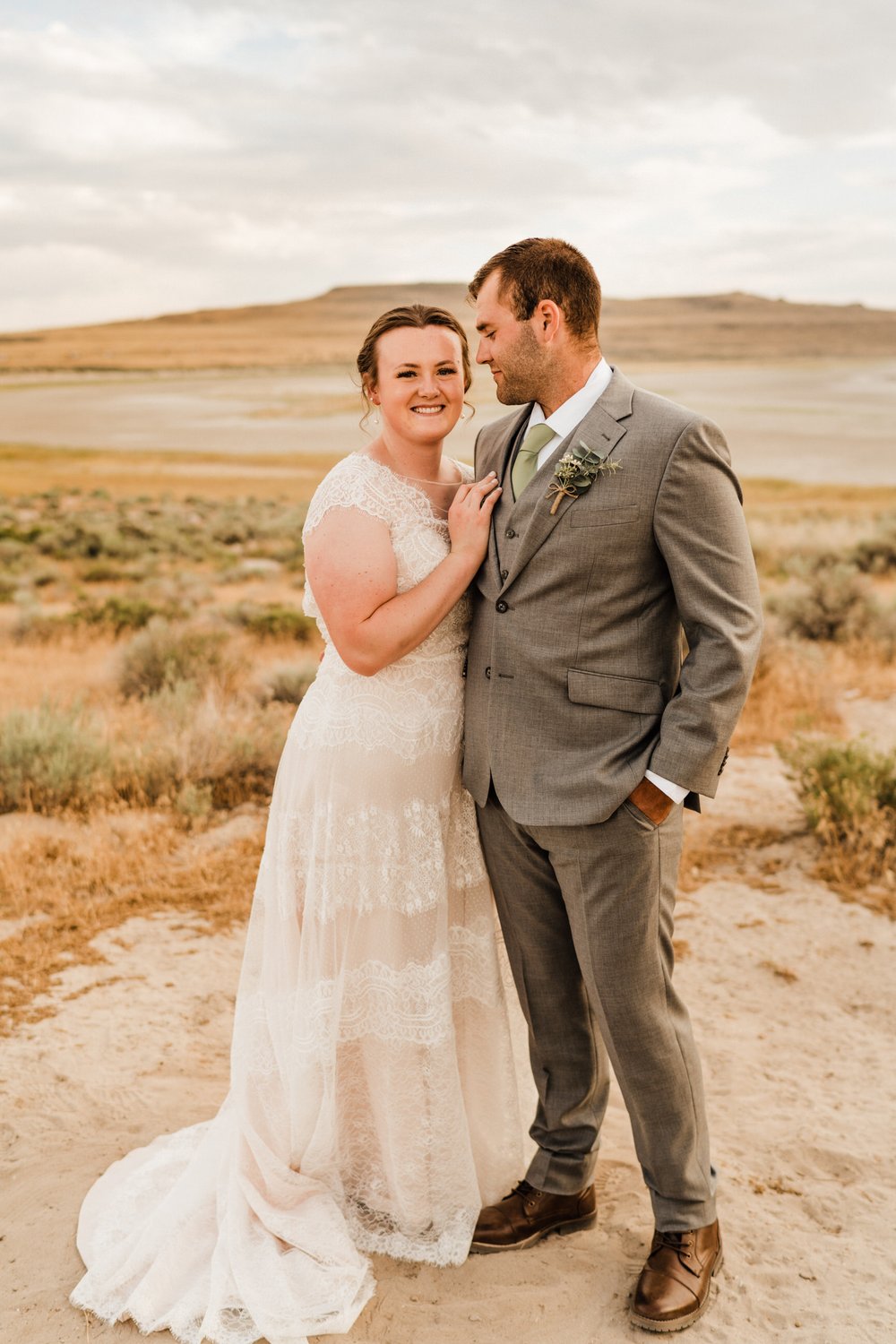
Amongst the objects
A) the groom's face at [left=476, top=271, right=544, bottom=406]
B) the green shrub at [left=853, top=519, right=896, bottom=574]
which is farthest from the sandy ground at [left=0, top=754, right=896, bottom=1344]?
the green shrub at [left=853, top=519, right=896, bottom=574]

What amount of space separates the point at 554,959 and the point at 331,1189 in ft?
3.09

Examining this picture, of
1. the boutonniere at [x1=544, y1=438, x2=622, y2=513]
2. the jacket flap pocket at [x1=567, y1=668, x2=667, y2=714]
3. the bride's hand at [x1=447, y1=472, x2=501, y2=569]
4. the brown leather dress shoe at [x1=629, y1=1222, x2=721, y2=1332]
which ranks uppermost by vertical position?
the boutonniere at [x1=544, y1=438, x2=622, y2=513]

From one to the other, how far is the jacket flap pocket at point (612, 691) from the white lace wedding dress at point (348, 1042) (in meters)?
0.44

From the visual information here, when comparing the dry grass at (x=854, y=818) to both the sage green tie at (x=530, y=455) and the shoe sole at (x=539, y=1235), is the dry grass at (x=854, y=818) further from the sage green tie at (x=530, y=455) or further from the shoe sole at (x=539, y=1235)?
the sage green tie at (x=530, y=455)

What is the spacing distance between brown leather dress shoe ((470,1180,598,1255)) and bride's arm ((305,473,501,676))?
5.43ft

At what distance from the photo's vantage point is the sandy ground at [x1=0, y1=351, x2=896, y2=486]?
41.0 metres

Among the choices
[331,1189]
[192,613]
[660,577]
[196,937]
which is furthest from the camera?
[192,613]

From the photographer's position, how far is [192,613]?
12602mm

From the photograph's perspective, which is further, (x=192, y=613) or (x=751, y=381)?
(x=751, y=381)

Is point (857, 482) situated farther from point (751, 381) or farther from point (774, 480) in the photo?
point (751, 381)

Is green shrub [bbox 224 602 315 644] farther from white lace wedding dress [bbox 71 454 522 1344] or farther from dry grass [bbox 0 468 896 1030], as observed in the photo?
white lace wedding dress [bbox 71 454 522 1344]

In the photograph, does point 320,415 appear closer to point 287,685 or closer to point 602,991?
point 287,685

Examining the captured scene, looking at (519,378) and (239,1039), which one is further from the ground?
(519,378)

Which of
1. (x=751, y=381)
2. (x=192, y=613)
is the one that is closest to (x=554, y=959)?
(x=192, y=613)
